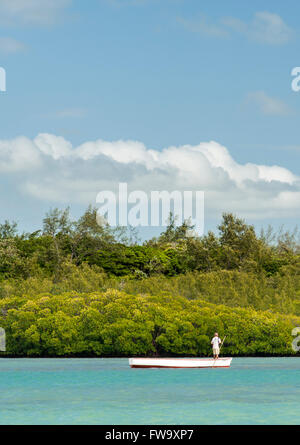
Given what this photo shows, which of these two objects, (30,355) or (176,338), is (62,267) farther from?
(176,338)

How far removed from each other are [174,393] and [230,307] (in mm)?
26289

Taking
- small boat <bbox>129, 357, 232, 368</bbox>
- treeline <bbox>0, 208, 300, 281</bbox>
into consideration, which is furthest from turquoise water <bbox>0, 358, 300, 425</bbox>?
treeline <bbox>0, 208, 300, 281</bbox>

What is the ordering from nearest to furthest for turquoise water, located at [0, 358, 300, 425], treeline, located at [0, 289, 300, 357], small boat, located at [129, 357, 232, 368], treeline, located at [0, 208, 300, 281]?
1. turquoise water, located at [0, 358, 300, 425]
2. small boat, located at [129, 357, 232, 368]
3. treeline, located at [0, 289, 300, 357]
4. treeline, located at [0, 208, 300, 281]

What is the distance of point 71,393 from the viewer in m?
37.7

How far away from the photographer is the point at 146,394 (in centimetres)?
3738

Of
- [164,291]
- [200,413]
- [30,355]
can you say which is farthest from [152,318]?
[200,413]

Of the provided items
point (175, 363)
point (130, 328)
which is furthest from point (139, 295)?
point (175, 363)

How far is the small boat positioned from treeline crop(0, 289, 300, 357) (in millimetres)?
8419

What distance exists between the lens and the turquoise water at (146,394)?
100ft

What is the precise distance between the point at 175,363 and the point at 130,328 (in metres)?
9.40

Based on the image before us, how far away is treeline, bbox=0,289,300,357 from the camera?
58.7 metres

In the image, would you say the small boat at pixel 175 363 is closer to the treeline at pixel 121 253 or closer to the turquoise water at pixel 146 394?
the turquoise water at pixel 146 394

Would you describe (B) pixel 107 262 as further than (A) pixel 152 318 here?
Yes

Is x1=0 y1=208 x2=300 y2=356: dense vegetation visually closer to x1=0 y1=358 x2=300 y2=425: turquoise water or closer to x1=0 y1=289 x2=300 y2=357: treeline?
x1=0 y1=289 x2=300 y2=357: treeline
